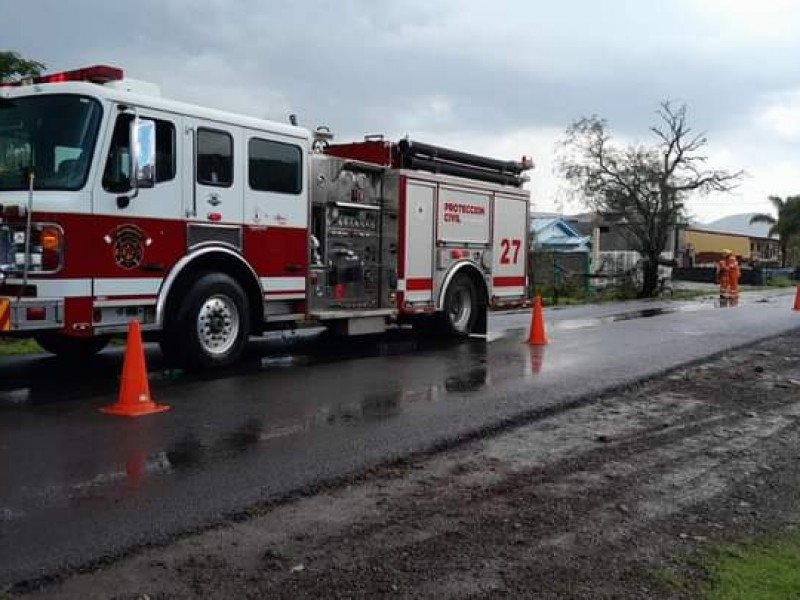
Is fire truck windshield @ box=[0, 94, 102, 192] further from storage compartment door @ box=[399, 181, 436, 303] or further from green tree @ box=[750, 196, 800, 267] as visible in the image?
green tree @ box=[750, 196, 800, 267]

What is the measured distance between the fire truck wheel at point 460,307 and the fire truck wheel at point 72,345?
514 cm

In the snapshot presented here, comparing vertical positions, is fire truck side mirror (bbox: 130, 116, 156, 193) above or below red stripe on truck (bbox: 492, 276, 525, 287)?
above

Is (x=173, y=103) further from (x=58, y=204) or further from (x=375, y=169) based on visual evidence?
(x=375, y=169)

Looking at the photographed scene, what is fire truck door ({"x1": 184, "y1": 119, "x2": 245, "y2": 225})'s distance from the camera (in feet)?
30.6

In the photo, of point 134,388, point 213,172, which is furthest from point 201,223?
point 134,388

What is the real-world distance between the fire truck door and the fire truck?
0.02 m

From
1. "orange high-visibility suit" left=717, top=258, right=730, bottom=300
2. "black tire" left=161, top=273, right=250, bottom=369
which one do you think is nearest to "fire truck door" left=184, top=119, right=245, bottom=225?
"black tire" left=161, top=273, right=250, bottom=369

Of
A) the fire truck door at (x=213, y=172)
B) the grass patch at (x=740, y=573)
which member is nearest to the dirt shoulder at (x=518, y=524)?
the grass patch at (x=740, y=573)

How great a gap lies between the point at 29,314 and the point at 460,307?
24.0ft

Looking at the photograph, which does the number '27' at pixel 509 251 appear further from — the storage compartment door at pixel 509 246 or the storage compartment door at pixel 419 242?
the storage compartment door at pixel 419 242

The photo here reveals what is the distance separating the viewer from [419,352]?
11938 mm

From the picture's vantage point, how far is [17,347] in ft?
37.7

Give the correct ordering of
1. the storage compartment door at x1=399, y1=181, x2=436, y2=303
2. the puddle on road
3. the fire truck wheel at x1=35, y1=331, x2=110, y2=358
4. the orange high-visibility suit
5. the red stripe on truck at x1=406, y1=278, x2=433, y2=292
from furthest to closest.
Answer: the orange high-visibility suit < the puddle on road < the red stripe on truck at x1=406, y1=278, x2=433, y2=292 < the storage compartment door at x1=399, y1=181, x2=436, y2=303 < the fire truck wheel at x1=35, y1=331, x2=110, y2=358

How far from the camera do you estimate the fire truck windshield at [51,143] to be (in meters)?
8.30
